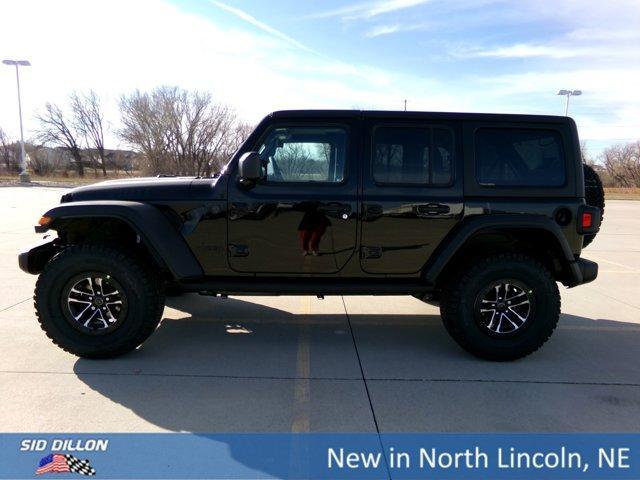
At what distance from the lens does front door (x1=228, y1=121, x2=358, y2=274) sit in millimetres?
3703

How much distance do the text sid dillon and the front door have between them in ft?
5.34

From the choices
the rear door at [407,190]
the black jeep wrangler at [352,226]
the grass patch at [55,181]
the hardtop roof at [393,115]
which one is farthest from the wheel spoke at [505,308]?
the grass patch at [55,181]

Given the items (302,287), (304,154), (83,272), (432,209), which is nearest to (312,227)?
(302,287)

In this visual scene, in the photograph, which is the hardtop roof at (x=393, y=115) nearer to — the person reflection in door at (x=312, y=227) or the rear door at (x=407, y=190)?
the rear door at (x=407, y=190)

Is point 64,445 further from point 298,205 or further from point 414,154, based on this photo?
point 414,154

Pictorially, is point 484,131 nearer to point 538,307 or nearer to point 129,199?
point 538,307

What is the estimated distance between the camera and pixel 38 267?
3.89 meters

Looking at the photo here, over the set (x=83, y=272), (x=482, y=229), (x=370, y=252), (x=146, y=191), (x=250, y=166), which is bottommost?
(x=83, y=272)

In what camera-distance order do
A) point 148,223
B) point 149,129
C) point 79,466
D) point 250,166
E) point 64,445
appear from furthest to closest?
point 149,129, point 148,223, point 250,166, point 64,445, point 79,466

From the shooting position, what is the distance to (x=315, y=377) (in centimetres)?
346

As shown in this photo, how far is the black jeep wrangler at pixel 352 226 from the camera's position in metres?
3.69

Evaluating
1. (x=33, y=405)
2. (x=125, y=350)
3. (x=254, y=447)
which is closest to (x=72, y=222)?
(x=125, y=350)

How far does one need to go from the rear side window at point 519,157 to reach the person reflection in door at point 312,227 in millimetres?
1362

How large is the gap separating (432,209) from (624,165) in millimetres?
71930
